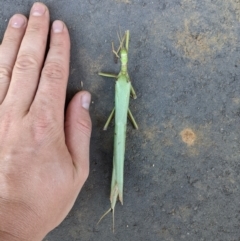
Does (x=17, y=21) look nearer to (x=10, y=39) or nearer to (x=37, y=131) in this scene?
(x=10, y=39)

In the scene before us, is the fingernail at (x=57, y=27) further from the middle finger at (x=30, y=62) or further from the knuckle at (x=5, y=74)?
the knuckle at (x=5, y=74)

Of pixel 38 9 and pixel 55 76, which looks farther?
pixel 38 9

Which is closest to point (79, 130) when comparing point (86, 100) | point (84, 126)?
point (84, 126)

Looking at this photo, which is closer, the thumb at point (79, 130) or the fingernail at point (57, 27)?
the thumb at point (79, 130)

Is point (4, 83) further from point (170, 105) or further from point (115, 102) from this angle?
point (170, 105)

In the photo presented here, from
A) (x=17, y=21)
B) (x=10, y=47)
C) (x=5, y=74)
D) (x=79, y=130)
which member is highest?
(x=17, y=21)

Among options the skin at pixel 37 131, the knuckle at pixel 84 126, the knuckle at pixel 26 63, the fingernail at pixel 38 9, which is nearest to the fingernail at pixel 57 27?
the skin at pixel 37 131

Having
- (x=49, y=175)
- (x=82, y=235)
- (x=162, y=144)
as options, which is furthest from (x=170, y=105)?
(x=82, y=235)

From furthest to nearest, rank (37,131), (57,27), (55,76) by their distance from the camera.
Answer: (57,27)
(55,76)
(37,131)
